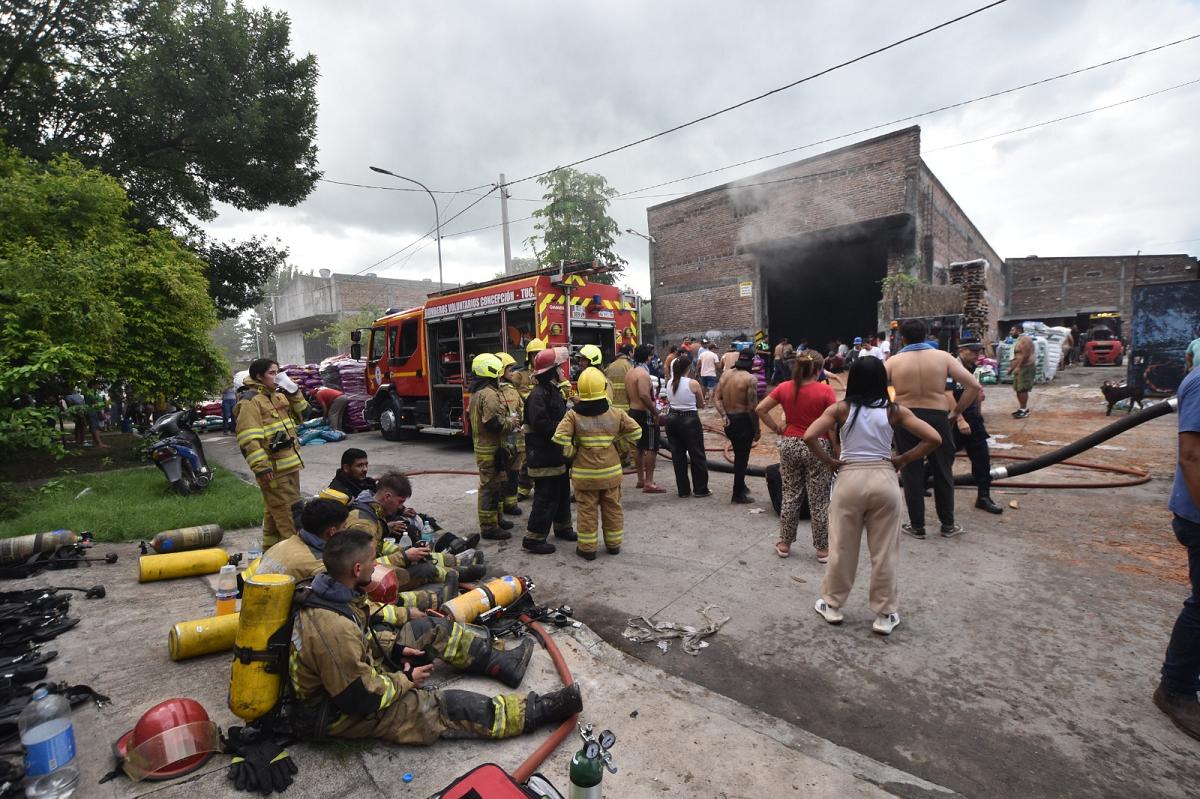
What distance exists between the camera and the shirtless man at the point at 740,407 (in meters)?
5.72

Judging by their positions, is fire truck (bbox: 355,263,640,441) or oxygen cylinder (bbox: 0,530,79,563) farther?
fire truck (bbox: 355,263,640,441)

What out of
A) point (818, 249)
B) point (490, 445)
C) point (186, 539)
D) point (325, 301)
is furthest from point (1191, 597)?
point (325, 301)

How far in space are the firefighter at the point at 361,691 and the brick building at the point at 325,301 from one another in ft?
112

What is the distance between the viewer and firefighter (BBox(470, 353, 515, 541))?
5.15 metres

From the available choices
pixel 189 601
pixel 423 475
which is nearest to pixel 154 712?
pixel 189 601

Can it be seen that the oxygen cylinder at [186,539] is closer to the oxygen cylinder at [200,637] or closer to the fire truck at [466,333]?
the oxygen cylinder at [200,637]

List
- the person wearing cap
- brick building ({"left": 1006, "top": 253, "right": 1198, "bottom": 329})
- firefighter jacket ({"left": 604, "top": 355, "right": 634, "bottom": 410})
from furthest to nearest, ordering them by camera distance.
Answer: brick building ({"left": 1006, "top": 253, "right": 1198, "bottom": 329}) → firefighter jacket ({"left": 604, "top": 355, "right": 634, "bottom": 410}) → the person wearing cap

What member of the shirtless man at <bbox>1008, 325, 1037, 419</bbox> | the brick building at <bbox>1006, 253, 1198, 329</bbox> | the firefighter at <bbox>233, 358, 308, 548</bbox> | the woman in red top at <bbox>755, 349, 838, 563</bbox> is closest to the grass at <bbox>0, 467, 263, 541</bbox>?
the firefighter at <bbox>233, 358, 308, 548</bbox>

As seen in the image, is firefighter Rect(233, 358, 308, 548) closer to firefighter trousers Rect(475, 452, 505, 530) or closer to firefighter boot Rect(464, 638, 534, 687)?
firefighter trousers Rect(475, 452, 505, 530)

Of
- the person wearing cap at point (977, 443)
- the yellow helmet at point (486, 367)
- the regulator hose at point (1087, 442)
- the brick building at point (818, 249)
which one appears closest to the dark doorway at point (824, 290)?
the brick building at point (818, 249)

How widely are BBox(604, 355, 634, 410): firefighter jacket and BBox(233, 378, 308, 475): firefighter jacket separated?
377 centimetres

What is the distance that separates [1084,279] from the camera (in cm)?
3250

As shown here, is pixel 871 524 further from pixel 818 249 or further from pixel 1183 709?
pixel 818 249

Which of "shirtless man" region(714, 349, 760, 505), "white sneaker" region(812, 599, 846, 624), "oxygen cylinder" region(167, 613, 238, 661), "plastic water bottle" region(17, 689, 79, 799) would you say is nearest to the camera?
"plastic water bottle" region(17, 689, 79, 799)
